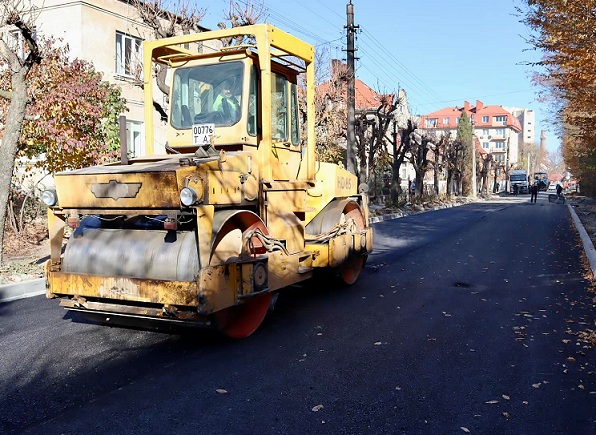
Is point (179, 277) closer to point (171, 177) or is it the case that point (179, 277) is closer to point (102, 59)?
point (171, 177)

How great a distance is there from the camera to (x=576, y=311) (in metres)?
7.03

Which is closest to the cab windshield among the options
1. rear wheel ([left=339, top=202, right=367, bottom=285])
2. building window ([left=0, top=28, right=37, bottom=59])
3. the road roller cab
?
the road roller cab

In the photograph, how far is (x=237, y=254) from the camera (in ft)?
17.2

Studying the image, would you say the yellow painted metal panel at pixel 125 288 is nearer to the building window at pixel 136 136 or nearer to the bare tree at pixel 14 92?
the bare tree at pixel 14 92

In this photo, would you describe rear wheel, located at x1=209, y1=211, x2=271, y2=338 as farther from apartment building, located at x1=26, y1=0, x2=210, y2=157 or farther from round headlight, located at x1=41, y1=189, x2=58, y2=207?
apartment building, located at x1=26, y1=0, x2=210, y2=157

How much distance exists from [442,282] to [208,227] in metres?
5.43

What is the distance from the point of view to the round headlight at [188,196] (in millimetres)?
4668

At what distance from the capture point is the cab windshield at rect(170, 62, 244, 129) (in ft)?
19.8

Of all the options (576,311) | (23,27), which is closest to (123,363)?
(576,311)

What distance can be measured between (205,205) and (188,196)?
21cm

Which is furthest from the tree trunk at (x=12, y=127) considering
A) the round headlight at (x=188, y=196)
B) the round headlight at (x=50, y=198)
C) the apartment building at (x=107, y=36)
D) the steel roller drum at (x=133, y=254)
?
the apartment building at (x=107, y=36)

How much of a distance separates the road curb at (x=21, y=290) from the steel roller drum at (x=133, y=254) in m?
3.20

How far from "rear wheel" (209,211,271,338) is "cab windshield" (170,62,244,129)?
47.3 inches

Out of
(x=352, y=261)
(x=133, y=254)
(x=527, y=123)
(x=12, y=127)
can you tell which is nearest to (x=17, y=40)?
(x=12, y=127)
